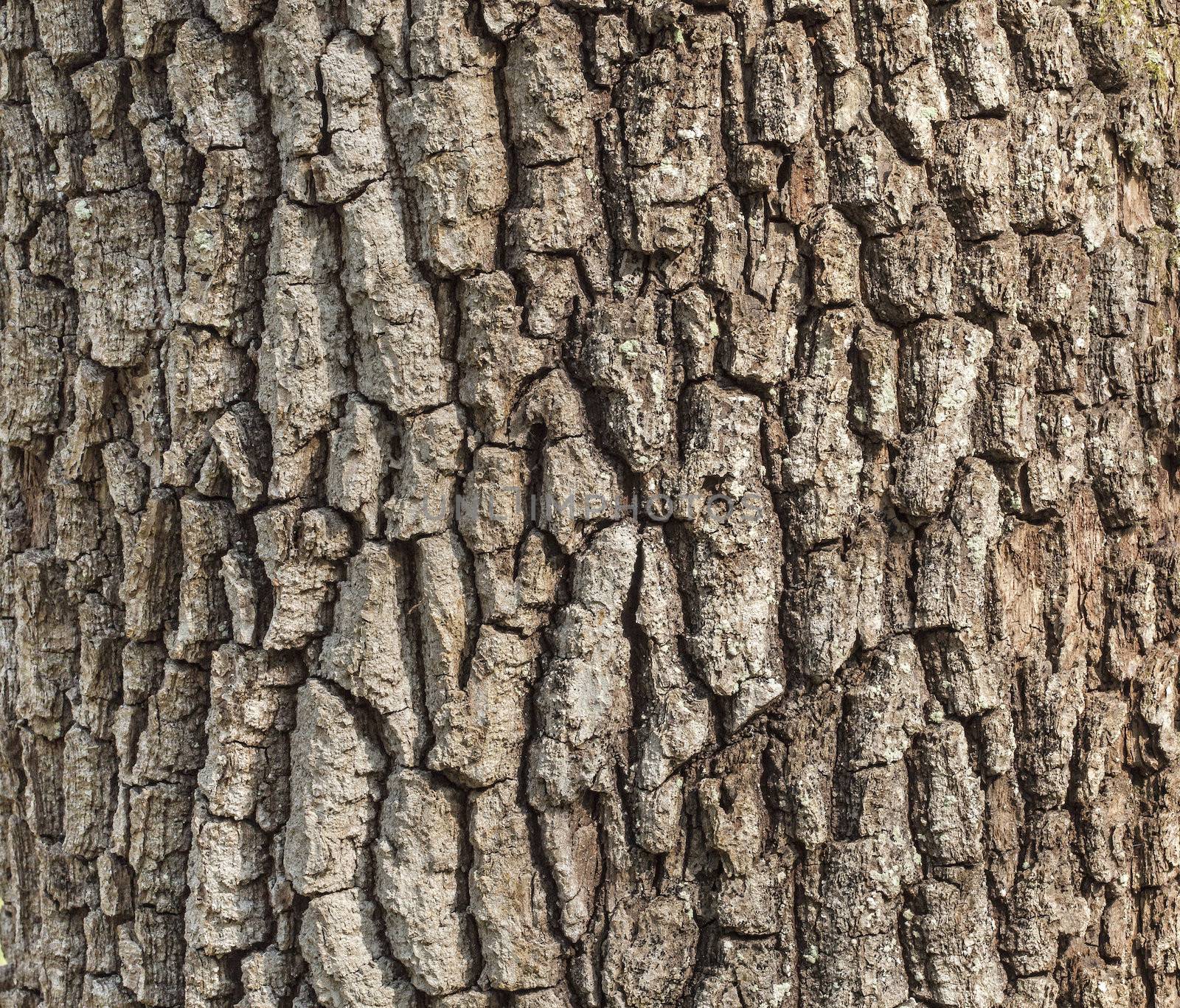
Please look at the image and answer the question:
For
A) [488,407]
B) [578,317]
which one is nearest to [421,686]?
[488,407]

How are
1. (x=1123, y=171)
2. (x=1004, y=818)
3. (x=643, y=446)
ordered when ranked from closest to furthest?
1. (x=643, y=446)
2. (x=1004, y=818)
3. (x=1123, y=171)

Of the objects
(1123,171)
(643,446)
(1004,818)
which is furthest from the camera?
(1123,171)

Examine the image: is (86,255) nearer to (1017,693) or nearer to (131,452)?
(131,452)

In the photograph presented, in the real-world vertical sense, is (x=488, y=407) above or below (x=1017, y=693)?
above

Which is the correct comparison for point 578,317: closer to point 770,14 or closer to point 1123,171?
point 770,14

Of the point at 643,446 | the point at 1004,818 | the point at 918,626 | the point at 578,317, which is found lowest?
the point at 1004,818

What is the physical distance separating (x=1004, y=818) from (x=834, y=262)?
88cm

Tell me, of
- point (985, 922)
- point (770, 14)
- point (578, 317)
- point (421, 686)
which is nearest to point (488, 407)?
point (578, 317)

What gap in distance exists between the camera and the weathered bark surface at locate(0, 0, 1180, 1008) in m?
1.51

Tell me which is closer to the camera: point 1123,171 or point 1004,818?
point 1004,818

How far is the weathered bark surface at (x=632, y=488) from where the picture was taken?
4.95ft

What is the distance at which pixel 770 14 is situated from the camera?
152 centimetres

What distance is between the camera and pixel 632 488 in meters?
1.52

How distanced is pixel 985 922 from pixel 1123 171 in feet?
3.98
